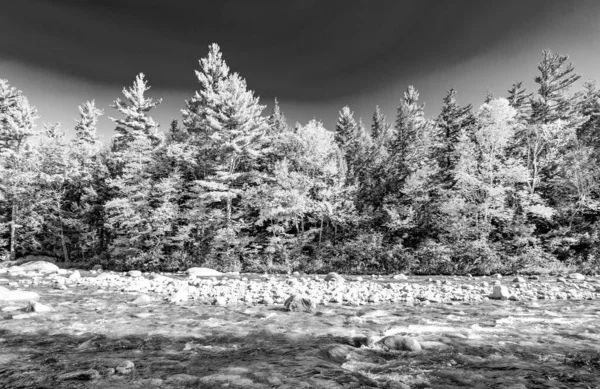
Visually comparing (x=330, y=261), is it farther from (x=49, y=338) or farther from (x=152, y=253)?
(x=49, y=338)

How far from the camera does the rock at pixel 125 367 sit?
148 inches

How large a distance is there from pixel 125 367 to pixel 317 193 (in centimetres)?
1899

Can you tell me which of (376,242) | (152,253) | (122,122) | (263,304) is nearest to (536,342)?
(263,304)

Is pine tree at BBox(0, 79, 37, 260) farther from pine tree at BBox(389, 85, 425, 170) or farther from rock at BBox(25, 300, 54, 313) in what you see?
pine tree at BBox(389, 85, 425, 170)

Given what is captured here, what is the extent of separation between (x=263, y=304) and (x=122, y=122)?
3049 centimetres

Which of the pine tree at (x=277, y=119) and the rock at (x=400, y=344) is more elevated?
the pine tree at (x=277, y=119)

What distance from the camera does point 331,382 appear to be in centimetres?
360

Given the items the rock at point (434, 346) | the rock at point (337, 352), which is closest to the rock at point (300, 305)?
the rock at point (337, 352)

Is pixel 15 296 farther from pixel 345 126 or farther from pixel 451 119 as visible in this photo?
pixel 345 126

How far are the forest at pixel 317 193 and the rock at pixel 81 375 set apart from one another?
16699mm

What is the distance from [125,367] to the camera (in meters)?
3.86

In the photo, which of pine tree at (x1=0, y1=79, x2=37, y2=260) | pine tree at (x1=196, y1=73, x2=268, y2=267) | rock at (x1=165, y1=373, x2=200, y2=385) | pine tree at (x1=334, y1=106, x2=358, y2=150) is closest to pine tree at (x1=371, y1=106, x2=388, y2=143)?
pine tree at (x1=334, y1=106, x2=358, y2=150)

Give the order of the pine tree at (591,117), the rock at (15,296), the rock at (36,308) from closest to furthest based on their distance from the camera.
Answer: the rock at (36,308), the rock at (15,296), the pine tree at (591,117)

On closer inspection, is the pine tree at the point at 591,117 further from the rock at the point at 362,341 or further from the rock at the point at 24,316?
the rock at the point at 24,316
